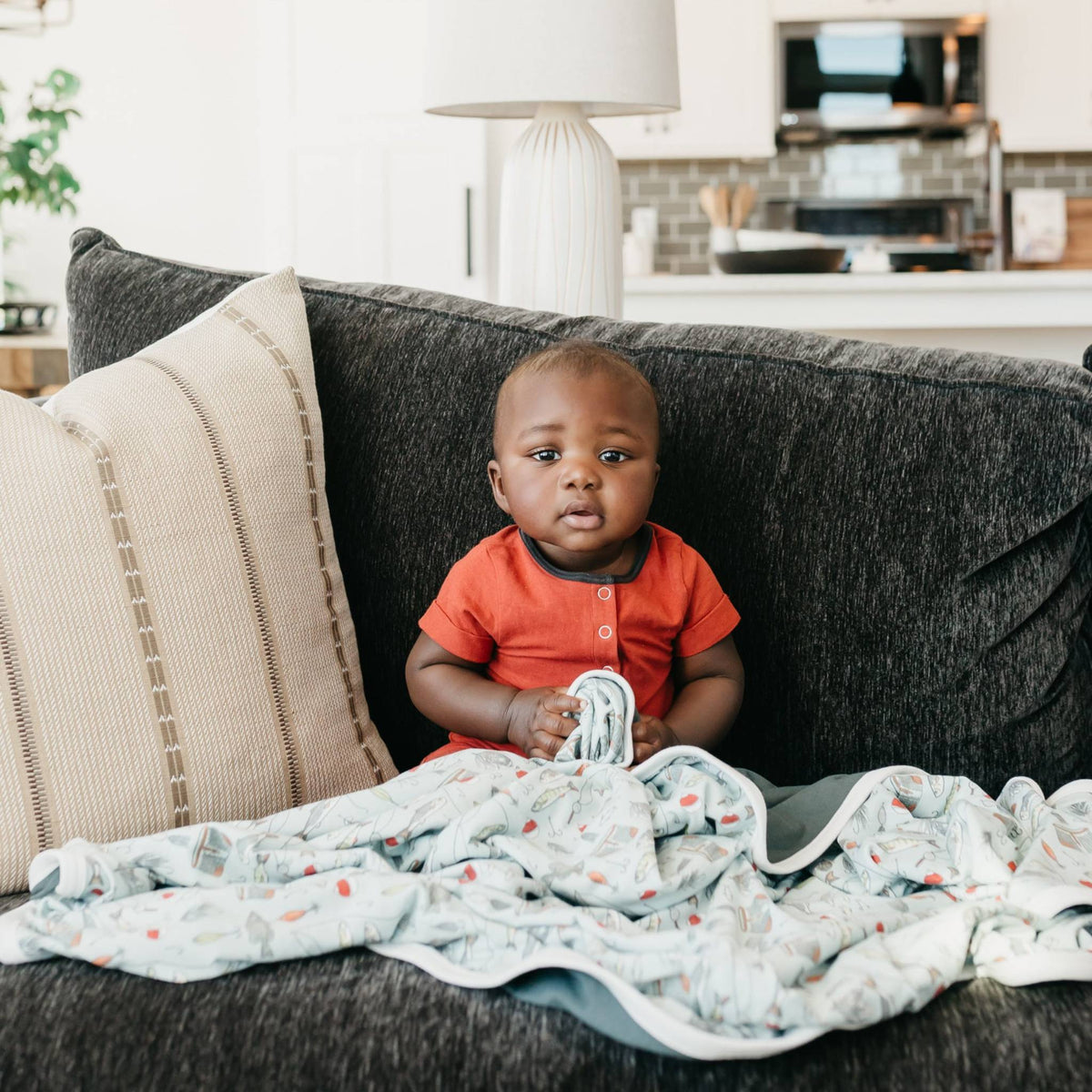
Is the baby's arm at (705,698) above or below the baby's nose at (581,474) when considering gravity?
below

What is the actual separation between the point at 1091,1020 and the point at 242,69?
535 cm

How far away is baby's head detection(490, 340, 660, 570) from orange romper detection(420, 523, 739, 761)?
43mm

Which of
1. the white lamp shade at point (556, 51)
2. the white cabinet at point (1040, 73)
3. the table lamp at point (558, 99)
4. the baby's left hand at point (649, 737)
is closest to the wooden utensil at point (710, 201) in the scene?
the white cabinet at point (1040, 73)

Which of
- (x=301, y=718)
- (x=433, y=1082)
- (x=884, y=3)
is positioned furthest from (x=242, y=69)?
(x=433, y=1082)

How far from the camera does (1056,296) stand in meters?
4.21

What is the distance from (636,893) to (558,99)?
4.52ft

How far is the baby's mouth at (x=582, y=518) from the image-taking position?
121cm

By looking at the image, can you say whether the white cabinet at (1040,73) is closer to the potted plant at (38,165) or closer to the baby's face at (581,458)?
the potted plant at (38,165)

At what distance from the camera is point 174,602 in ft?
3.69

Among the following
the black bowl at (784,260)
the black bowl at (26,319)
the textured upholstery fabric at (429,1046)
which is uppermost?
the black bowl at (784,260)

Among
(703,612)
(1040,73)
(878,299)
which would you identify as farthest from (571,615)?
(1040,73)

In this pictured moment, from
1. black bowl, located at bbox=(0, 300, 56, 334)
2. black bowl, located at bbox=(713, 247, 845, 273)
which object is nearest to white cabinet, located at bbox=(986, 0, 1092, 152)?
black bowl, located at bbox=(713, 247, 845, 273)

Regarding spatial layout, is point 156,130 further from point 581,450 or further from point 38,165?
point 581,450

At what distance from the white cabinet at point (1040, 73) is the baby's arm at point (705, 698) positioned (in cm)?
423
